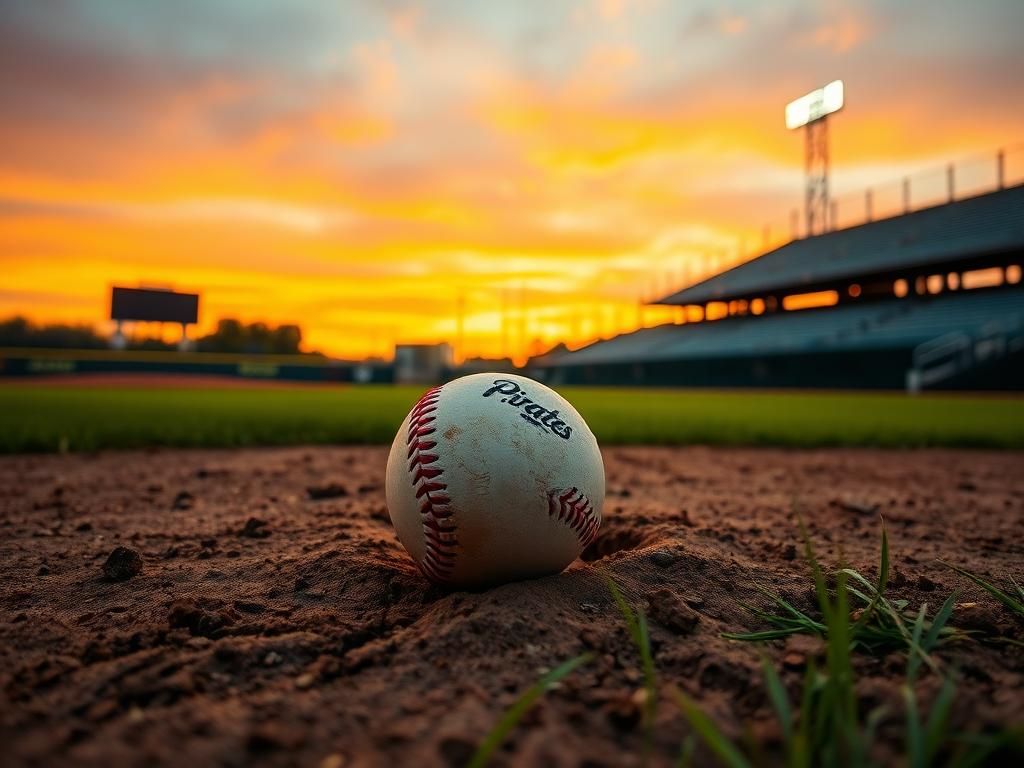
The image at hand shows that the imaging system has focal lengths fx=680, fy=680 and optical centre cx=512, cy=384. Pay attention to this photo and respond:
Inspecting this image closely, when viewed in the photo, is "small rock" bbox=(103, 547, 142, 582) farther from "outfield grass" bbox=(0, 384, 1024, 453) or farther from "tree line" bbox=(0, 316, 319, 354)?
"tree line" bbox=(0, 316, 319, 354)

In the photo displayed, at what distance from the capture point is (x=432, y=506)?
1925mm

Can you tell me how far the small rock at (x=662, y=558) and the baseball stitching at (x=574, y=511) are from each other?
0.21 metres

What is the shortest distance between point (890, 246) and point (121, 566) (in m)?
28.2

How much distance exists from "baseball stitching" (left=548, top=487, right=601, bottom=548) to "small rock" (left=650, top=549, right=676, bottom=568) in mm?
213

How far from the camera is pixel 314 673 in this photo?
1.46 m

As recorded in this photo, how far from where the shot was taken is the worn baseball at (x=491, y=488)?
1.90 m

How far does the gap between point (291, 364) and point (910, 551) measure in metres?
33.3

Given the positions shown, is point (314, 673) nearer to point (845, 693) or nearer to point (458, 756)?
point (458, 756)

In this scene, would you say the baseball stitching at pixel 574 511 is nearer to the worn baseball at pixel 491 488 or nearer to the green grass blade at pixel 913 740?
the worn baseball at pixel 491 488

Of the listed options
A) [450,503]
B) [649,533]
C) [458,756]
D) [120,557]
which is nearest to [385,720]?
[458,756]

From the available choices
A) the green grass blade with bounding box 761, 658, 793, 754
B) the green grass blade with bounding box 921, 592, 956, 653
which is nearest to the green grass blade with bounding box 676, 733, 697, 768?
the green grass blade with bounding box 761, 658, 793, 754

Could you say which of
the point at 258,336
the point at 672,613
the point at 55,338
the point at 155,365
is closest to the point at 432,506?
the point at 672,613

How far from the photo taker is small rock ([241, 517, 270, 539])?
2740 mm

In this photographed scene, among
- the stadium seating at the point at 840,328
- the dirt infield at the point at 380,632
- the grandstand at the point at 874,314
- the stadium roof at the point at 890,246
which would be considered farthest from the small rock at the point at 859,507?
the stadium roof at the point at 890,246
